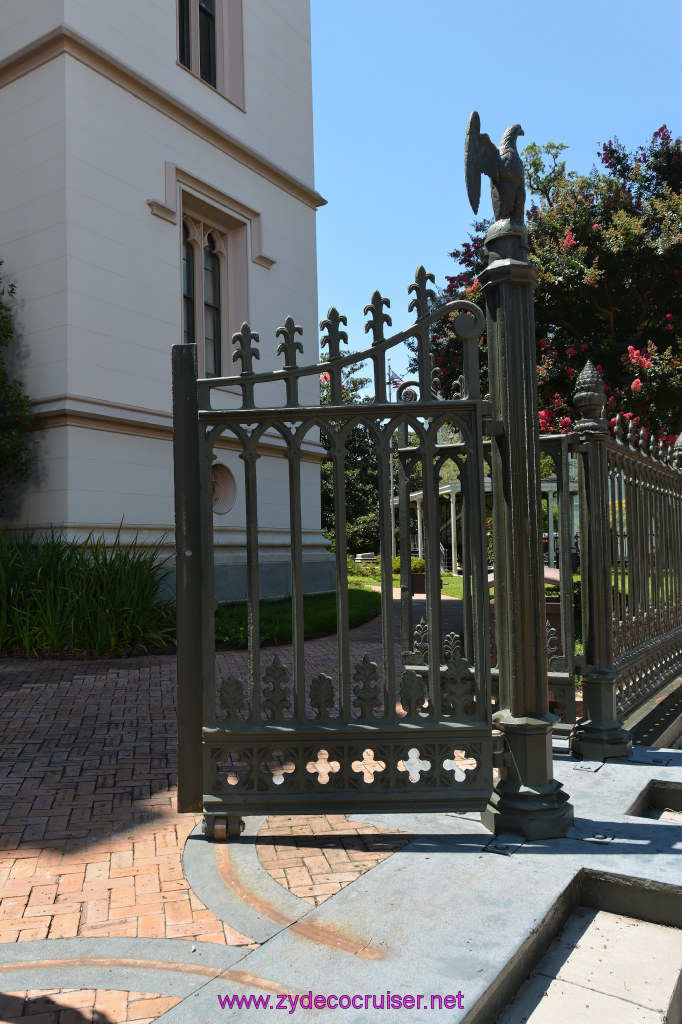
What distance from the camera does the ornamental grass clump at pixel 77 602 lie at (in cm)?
850

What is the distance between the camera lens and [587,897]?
2.73m

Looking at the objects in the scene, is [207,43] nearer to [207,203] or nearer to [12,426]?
[207,203]

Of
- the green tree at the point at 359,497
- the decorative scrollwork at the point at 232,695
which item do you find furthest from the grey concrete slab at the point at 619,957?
the green tree at the point at 359,497

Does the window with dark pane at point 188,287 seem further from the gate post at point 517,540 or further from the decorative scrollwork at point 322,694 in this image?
the decorative scrollwork at point 322,694

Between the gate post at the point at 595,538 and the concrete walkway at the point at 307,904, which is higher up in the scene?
the gate post at the point at 595,538

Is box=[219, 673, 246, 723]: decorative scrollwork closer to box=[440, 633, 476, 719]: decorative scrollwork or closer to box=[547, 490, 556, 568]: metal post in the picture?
box=[440, 633, 476, 719]: decorative scrollwork

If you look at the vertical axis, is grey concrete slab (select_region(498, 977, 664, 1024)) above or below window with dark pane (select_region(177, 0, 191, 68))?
below

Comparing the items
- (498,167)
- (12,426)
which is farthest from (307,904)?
(12,426)

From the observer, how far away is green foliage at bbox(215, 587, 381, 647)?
9281 mm

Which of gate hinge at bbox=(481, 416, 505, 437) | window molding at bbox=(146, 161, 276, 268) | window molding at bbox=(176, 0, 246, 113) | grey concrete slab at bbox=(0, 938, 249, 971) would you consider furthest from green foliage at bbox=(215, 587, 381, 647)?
window molding at bbox=(176, 0, 246, 113)

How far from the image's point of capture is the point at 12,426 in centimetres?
998

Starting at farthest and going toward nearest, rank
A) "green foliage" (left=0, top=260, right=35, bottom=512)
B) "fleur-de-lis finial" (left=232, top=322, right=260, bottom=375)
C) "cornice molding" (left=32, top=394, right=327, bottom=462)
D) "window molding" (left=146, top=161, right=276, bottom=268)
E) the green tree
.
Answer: the green tree < "window molding" (left=146, top=161, right=276, bottom=268) < "cornice molding" (left=32, top=394, right=327, bottom=462) < "green foliage" (left=0, top=260, right=35, bottom=512) < "fleur-de-lis finial" (left=232, top=322, right=260, bottom=375)

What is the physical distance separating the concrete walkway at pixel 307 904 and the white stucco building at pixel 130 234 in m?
7.06

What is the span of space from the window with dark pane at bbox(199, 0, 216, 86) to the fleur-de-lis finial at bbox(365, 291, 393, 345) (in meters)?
12.5
